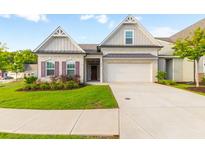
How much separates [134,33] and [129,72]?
4418 millimetres

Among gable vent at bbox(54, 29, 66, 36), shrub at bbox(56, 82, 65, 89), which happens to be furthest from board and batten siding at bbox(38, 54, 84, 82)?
shrub at bbox(56, 82, 65, 89)

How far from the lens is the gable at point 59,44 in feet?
61.7

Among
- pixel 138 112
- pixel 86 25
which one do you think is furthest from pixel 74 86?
pixel 138 112

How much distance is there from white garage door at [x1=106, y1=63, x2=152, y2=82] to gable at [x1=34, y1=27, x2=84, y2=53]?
411 centimetres

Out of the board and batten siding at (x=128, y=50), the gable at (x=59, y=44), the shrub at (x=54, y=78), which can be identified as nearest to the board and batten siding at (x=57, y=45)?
the gable at (x=59, y=44)

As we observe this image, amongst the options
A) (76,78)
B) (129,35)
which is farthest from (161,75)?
(76,78)

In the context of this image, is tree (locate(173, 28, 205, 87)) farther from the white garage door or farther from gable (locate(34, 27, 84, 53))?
gable (locate(34, 27, 84, 53))

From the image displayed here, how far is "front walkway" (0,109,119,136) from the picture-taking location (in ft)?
18.1

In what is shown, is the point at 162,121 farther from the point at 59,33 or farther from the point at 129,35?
the point at 129,35

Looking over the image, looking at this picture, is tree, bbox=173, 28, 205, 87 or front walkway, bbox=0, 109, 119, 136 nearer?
front walkway, bbox=0, 109, 119, 136

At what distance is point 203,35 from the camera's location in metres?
16.5

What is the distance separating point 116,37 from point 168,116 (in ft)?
48.2

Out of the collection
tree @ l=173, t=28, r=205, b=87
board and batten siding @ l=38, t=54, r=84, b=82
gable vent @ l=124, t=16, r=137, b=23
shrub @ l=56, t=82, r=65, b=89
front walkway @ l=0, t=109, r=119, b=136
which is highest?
gable vent @ l=124, t=16, r=137, b=23

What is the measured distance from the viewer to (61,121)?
6.50 metres
